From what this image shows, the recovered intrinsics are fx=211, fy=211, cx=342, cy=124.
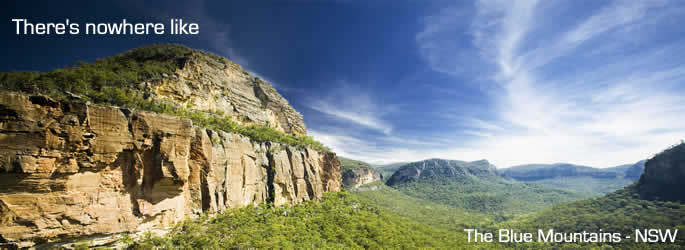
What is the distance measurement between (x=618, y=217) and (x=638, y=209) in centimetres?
962

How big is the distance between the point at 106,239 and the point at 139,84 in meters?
16.4

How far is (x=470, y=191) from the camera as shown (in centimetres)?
11275

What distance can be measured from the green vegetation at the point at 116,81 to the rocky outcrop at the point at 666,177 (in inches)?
4013

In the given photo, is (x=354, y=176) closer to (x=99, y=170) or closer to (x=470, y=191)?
(x=470, y=191)

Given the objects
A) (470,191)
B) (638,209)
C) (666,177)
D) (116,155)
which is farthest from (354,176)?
(666,177)

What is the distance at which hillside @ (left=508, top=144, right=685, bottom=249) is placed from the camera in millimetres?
44156

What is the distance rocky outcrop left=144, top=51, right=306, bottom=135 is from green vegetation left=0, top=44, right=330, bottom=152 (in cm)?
115

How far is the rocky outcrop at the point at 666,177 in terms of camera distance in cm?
5562

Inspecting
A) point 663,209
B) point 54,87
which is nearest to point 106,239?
point 54,87

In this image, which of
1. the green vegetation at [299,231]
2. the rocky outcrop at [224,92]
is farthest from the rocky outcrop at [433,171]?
the rocky outcrop at [224,92]

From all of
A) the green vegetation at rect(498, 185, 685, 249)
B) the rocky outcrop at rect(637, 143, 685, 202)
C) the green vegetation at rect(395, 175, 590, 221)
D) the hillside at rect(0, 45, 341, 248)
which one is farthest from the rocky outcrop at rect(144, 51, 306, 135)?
the rocky outcrop at rect(637, 143, 685, 202)

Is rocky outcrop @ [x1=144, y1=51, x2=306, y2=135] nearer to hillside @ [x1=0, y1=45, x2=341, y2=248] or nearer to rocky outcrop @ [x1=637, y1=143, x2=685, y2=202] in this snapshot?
hillside @ [x1=0, y1=45, x2=341, y2=248]

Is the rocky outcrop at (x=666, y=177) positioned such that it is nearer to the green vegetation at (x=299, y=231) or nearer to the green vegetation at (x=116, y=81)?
the green vegetation at (x=299, y=231)

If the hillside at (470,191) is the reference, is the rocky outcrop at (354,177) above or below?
above
